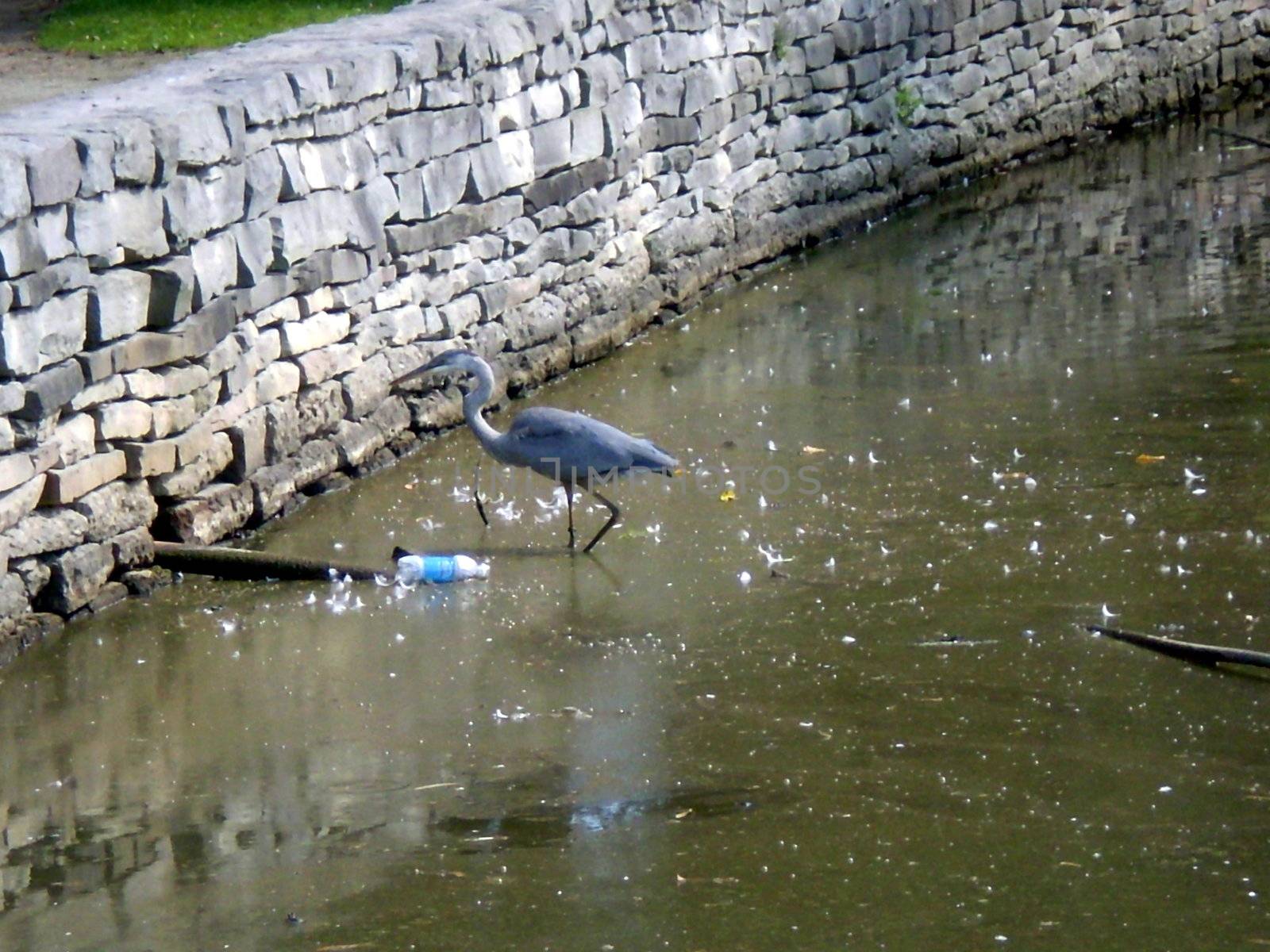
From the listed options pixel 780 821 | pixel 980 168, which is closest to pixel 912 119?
pixel 980 168

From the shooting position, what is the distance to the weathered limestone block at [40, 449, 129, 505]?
6.50m

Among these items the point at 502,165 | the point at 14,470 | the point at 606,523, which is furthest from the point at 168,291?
the point at 502,165

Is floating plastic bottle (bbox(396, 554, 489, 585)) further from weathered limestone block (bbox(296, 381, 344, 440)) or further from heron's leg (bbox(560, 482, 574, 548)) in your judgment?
weathered limestone block (bbox(296, 381, 344, 440))

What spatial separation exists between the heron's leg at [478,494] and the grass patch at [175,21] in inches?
161

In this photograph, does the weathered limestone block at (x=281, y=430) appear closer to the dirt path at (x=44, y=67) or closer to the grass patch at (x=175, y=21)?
the dirt path at (x=44, y=67)

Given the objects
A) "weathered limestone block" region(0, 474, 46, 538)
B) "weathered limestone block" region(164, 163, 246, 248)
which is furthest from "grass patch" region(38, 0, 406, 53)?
"weathered limestone block" region(0, 474, 46, 538)

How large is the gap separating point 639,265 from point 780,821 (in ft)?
19.1

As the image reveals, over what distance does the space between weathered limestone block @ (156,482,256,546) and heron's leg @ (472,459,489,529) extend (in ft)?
2.93

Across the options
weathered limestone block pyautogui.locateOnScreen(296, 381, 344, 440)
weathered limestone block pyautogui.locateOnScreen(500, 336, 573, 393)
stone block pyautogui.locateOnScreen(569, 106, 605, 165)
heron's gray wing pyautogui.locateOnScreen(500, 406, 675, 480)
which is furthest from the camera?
stone block pyautogui.locateOnScreen(569, 106, 605, 165)

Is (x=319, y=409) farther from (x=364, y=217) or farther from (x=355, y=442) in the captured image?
(x=364, y=217)

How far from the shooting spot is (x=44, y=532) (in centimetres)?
643

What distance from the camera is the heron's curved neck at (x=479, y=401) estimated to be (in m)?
7.50

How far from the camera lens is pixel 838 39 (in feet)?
40.4

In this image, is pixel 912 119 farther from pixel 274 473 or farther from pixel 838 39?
pixel 274 473
